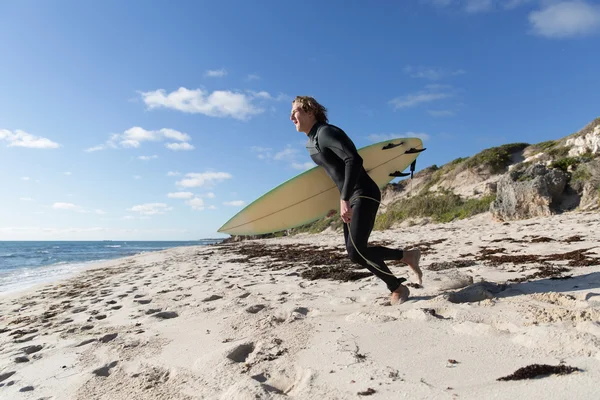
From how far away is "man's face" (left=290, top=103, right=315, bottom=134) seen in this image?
11.6 ft

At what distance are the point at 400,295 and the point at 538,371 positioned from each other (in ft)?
5.21

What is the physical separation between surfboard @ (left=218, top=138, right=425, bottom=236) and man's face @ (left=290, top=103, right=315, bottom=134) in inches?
53.4

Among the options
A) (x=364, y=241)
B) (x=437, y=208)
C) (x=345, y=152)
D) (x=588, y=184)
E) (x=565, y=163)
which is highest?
(x=565, y=163)

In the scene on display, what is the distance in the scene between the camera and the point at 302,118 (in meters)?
3.55

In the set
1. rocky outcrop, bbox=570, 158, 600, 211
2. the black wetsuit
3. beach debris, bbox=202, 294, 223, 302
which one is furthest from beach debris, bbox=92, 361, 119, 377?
rocky outcrop, bbox=570, 158, 600, 211

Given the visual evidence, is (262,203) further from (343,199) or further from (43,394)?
(43,394)

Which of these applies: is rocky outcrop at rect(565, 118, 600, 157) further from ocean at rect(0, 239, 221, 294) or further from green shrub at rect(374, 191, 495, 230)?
ocean at rect(0, 239, 221, 294)

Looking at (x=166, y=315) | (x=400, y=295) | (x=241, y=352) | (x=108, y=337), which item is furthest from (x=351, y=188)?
(x=108, y=337)

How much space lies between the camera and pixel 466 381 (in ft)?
5.52

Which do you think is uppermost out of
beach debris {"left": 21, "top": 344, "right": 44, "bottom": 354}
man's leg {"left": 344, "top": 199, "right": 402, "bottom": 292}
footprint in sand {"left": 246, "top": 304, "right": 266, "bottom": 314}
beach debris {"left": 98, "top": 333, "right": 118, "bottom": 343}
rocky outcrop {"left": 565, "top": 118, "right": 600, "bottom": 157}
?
rocky outcrop {"left": 565, "top": 118, "right": 600, "bottom": 157}

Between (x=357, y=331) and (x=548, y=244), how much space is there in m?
5.30

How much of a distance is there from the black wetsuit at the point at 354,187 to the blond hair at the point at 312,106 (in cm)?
12

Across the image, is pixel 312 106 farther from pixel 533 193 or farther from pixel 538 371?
pixel 533 193

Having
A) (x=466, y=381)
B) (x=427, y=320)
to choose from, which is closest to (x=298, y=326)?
(x=427, y=320)
